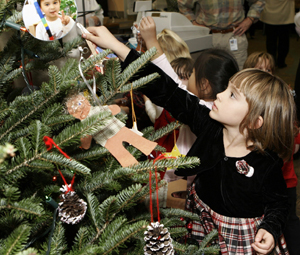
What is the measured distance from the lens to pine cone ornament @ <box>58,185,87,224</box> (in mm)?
668

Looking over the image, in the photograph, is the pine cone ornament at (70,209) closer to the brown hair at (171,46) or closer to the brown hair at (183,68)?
the brown hair at (183,68)

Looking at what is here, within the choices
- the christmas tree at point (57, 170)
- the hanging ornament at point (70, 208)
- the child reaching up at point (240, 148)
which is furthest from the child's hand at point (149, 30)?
the hanging ornament at point (70, 208)

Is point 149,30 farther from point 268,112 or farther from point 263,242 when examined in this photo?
point 263,242

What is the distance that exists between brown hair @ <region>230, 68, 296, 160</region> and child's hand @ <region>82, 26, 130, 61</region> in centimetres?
42

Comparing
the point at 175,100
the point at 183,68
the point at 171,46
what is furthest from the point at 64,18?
the point at 171,46

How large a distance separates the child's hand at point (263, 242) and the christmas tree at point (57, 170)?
0.25m

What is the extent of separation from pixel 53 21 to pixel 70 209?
49cm

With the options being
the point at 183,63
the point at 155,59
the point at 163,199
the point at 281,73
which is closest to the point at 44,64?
the point at 155,59

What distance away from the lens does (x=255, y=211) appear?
1125 mm

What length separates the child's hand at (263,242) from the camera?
101 centimetres

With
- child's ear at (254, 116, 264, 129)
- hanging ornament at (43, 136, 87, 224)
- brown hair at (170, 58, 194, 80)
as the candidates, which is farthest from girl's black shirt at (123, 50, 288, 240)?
brown hair at (170, 58, 194, 80)

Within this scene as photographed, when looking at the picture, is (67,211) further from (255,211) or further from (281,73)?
(281,73)

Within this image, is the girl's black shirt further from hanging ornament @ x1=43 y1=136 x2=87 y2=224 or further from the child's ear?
hanging ornament @ x1=43 y1=136 x2=87 y2=224

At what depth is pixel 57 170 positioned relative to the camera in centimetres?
80
